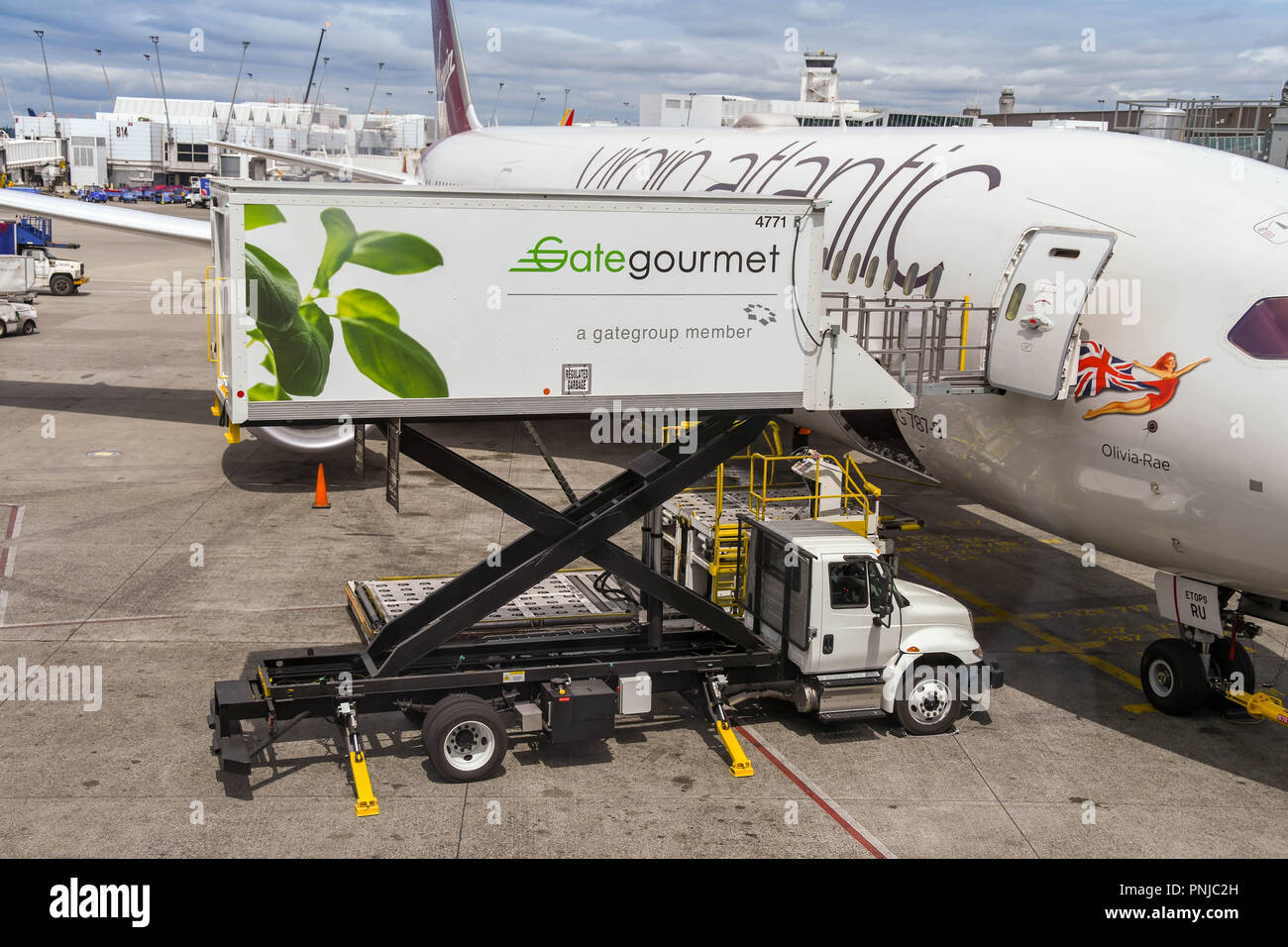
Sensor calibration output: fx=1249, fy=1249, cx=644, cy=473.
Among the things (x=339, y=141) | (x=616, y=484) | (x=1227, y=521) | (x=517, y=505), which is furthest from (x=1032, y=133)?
(x=339, y=141)

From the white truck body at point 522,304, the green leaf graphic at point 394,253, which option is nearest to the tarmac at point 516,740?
the white truck body at point 522,304

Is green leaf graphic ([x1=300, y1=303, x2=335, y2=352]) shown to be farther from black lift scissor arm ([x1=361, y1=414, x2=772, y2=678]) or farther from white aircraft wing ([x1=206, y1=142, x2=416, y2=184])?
white aircraft wing ([x1=206, y1=142, x2=416, y2=184])

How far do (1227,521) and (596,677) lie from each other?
6115 millimetres

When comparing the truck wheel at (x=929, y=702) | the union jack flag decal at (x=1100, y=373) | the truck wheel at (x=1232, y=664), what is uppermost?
the union jack flag decal at (x=1100, y=373)

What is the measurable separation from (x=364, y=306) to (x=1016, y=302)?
21.9 ft

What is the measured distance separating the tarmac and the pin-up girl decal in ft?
11.5

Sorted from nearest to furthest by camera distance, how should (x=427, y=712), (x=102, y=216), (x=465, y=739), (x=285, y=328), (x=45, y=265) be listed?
(x=285, y=328) → (x=465, y=739) → (x=427, y=712) → (x=102, y=216) → (x=45, y=265)

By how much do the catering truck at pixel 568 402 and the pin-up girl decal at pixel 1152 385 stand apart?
2.10 meters

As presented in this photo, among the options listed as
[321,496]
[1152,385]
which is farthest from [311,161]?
[1152,385]

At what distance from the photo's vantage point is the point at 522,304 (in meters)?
11.3

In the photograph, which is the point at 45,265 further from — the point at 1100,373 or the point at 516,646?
the point at 1100,373

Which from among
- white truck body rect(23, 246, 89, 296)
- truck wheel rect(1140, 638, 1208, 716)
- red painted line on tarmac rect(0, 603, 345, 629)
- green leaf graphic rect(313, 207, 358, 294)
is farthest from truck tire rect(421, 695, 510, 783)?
white truck body rect(23, 246, 89, 296)

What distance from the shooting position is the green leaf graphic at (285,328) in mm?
10461

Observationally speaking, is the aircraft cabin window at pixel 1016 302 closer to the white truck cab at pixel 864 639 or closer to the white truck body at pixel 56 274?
the white truck cab at pixel 864 639
